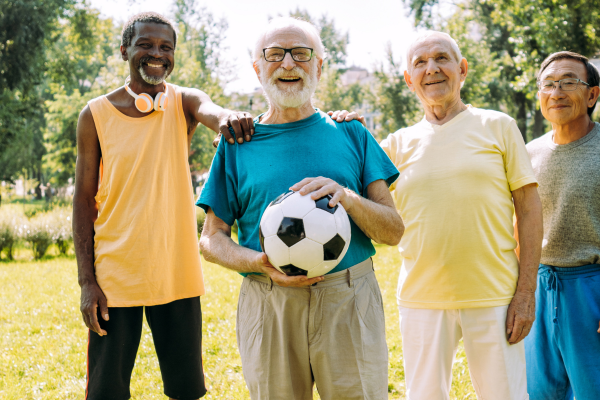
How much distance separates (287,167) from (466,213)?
1178 mm

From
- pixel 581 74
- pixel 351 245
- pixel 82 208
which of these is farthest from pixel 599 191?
pixel 82 208

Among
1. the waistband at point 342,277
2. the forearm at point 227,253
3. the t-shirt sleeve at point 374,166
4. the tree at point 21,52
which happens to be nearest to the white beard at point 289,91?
the t-shirt sleeve at point 374,166

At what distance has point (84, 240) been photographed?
2.79m

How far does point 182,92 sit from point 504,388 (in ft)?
8.67

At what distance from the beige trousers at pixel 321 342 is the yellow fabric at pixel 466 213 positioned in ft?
2.24

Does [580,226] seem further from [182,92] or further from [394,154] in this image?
[182,92]

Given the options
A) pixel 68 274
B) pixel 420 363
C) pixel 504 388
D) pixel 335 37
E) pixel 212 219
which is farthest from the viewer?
pixel 335 37

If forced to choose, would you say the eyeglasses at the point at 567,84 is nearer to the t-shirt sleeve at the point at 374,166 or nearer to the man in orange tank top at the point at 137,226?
the t-shirt sleeve at the point at 374,166

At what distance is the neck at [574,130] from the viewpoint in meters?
3.12

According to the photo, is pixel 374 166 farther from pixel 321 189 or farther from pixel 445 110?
pixel 445 110

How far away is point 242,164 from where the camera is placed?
238cm

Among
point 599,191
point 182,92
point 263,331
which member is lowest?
point 263,331

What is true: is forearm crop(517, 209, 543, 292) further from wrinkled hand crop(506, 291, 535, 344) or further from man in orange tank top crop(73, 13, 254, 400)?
man in orange tank top crop(73, 13, 254, 400)

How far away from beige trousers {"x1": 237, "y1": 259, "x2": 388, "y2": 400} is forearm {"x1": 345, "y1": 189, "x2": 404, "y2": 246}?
0.21m
